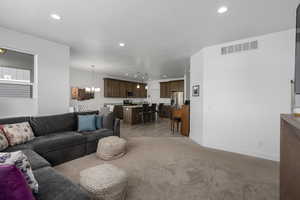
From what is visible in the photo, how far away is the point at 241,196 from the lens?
67.0 inches

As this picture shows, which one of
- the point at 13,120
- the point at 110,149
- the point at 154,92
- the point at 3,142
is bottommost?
the point at 110,149

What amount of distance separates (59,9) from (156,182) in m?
3.10

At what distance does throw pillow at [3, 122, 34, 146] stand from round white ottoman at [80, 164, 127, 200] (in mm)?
1582

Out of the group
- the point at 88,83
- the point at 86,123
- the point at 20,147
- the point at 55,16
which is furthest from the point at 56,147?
the point at 88,83

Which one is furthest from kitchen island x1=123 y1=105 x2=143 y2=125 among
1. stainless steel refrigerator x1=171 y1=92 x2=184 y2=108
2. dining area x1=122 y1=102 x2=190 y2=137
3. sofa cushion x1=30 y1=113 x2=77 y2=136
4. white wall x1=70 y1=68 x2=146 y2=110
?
sofa cushion x1=30 y1=113 x2=77 y2=136

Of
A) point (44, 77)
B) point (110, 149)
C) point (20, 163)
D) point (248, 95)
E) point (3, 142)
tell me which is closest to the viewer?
point (20, 163)

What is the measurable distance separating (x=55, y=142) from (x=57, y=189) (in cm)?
160

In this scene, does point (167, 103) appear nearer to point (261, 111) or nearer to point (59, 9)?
point (261, 111)

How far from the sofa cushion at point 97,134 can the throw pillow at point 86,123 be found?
15 cm

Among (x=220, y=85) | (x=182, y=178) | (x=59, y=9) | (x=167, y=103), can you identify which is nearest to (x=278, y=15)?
(x=220, y=85)

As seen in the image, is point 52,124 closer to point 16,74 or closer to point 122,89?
point 16,74

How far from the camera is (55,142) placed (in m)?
2.40

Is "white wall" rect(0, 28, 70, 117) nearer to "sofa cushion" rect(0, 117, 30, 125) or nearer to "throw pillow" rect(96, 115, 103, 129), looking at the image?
"sofa cushion" rect(0, 117, 30, 125)

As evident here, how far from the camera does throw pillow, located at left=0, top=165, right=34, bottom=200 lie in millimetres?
731
